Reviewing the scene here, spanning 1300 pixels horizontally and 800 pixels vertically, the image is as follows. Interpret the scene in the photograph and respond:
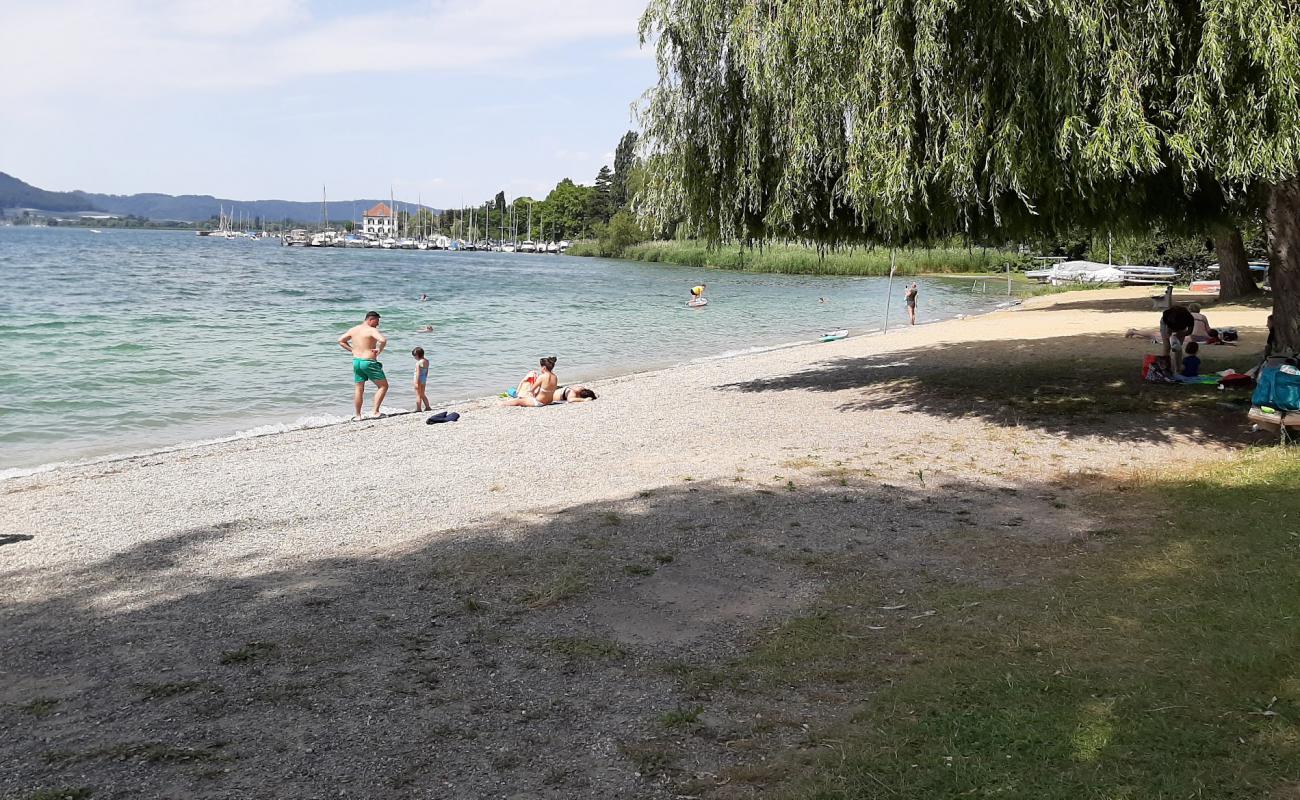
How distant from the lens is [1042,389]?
563 inches

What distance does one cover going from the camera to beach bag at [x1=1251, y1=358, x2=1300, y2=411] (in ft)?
31.2

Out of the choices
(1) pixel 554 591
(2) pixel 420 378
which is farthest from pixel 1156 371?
(1) pixel 554 591

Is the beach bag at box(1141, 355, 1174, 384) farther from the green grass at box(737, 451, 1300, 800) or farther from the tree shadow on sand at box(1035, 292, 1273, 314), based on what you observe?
the tree shadow on sand at box(1035, 292, 1273, 314)

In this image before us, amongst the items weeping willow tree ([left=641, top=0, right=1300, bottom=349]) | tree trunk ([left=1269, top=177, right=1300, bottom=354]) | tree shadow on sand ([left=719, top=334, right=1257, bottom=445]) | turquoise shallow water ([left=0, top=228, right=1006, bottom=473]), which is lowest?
turquoise shallow water ([left=0, top=228, right=1006, bottom=473])

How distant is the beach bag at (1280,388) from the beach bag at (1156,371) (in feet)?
14.6

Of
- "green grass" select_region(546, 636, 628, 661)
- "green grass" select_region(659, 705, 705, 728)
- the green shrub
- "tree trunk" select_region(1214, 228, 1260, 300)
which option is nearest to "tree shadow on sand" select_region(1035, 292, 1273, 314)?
"tree trunk" select_region(1214, 228, 1260, 300)

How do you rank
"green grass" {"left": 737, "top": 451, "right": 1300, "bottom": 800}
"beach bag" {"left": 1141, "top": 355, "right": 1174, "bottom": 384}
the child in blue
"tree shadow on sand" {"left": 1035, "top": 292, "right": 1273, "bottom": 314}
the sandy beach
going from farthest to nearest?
"tree shadow on sand" {"left": 1035, "top": 292, "right": 1273, "bottom": 314} → the child in blue → "beach bag" {"left": 1141, "top": 355, "right": 1174, "bottom": 384} → the sandy beach → "green grass" {"left": 737, "top": 451, "right": 1300, "bottom": 800}

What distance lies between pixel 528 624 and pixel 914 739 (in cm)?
244

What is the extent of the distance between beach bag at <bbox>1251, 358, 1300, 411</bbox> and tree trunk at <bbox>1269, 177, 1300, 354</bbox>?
4.54 feet

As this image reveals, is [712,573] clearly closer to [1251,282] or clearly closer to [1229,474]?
[1229,474]

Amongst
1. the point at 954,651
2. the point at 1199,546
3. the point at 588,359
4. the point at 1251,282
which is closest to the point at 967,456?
the point at 1199,546

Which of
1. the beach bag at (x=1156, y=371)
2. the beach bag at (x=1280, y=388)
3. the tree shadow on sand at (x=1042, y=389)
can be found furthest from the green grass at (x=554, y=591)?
the beach bag at (x=1156, y=371)

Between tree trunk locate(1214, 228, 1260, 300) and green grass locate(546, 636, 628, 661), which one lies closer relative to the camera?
green grass locate(546, 636, 628, 661)

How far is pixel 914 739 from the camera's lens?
4.24 m
